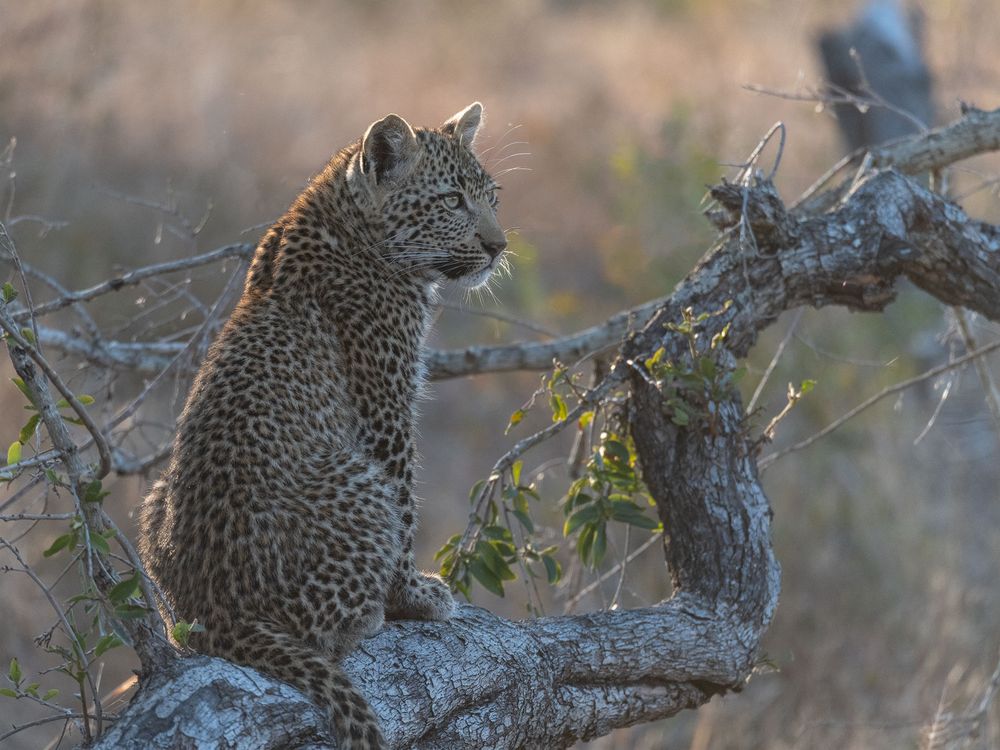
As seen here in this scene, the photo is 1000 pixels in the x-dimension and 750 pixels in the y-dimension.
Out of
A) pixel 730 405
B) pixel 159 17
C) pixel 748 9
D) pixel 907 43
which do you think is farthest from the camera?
pixel 748 9

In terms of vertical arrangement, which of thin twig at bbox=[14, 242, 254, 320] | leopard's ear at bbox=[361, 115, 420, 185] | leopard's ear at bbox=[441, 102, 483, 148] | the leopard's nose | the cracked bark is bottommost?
the cracked bark

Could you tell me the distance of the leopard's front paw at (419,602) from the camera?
4.18 m

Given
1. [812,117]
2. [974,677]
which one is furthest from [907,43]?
[974,677]

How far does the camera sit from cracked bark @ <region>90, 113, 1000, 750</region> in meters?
3.21

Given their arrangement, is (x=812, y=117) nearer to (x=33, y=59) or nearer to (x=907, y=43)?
(x=907, y=43)

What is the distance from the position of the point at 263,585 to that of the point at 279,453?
1.40ft

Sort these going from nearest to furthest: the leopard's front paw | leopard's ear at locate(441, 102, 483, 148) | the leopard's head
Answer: the leopard's front paw
the leopard's head
leopard's ear at locate(441, 102, 483, 148)

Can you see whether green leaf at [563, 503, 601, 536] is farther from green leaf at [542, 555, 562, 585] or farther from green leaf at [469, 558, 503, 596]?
green leaf at [469, 558, 503, 596]

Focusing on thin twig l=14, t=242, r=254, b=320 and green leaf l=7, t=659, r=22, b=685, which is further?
thin twig l=14, t=242, r=254, b=320

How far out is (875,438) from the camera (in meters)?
10.9

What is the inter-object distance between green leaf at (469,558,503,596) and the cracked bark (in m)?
0.34

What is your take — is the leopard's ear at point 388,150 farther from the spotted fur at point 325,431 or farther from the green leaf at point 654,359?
the green leaf at point 654,359

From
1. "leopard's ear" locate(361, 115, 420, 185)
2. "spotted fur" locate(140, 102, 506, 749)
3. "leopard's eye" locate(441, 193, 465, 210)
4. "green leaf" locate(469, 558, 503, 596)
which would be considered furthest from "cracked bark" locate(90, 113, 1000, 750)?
"leopard's ear" locate(361, 115, 420, 185)

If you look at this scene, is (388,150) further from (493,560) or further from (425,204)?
(493,560)
